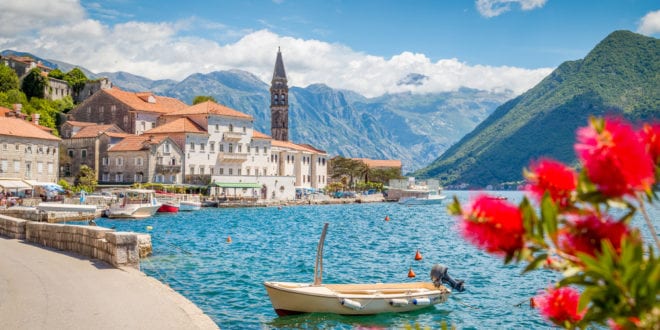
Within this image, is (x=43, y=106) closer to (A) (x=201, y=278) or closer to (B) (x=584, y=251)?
(A) (x=201, y=278)

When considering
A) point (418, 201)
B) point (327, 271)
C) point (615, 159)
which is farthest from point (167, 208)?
point (615, 159)

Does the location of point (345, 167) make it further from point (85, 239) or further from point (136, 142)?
point (85, 239)

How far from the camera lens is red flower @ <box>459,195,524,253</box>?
2523 millimetres

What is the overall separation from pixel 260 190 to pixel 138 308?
85052 millimetres

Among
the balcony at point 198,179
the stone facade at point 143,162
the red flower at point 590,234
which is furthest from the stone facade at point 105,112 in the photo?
the red flower at point 590,234

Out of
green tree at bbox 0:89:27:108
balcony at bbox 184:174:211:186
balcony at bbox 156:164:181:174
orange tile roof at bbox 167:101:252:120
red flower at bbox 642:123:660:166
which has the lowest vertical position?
red flower at bbox 642:123:660:166

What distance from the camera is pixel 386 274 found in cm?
2691

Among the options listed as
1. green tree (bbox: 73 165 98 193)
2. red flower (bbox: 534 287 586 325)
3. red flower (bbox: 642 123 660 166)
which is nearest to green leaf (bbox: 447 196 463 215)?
red flower (bbox: 642 123 660 166)

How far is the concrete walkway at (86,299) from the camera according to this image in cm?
1048

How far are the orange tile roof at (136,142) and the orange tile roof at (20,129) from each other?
41.4ft

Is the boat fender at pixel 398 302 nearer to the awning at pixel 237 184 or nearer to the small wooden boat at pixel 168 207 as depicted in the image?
the small wooden boat at pixel 168 207

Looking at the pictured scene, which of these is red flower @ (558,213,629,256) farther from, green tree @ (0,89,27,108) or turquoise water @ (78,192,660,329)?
green tree @ (0,89,27,108)

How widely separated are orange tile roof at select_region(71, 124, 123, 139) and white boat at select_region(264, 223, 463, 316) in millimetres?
74426

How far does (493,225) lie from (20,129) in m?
74.7
